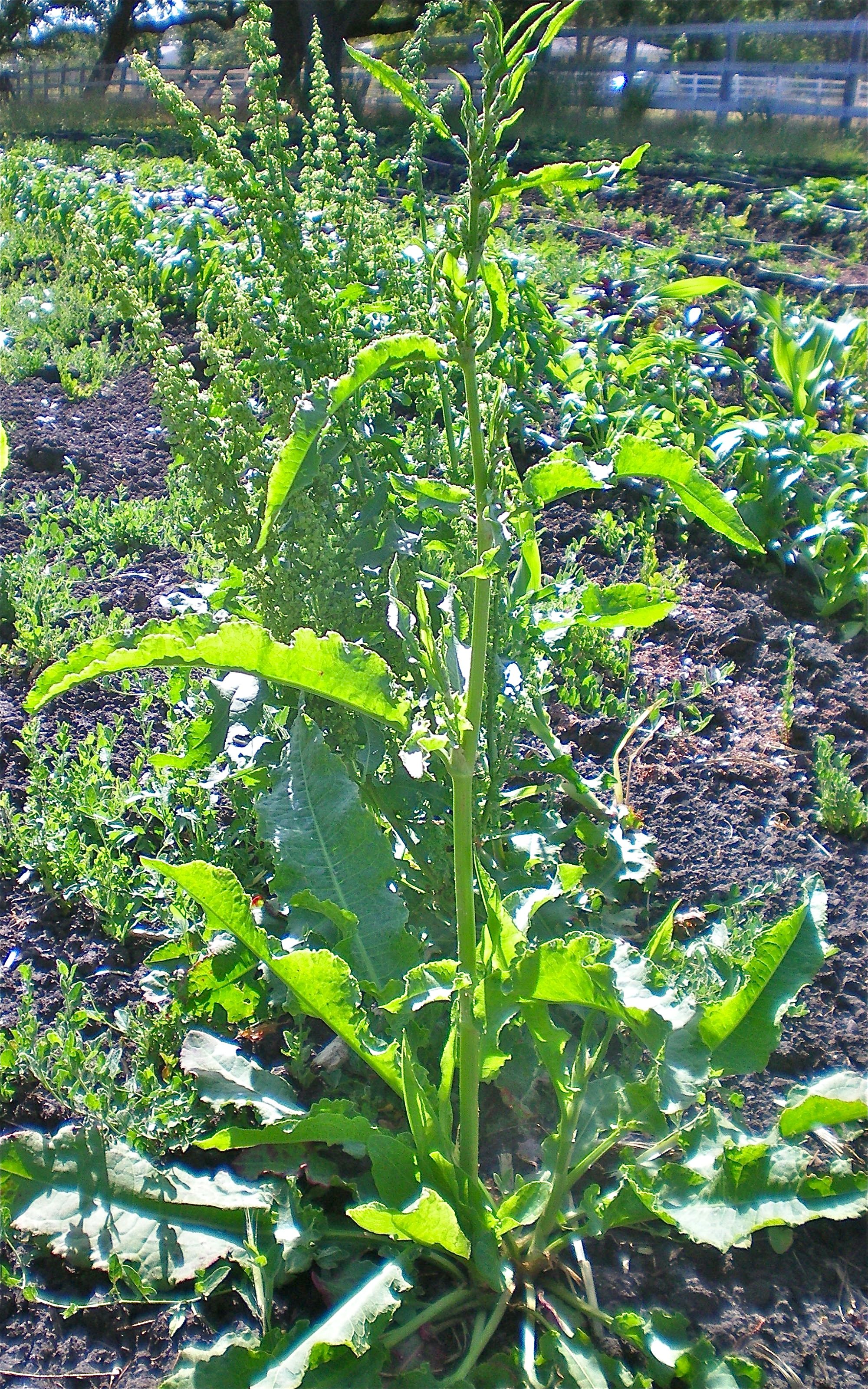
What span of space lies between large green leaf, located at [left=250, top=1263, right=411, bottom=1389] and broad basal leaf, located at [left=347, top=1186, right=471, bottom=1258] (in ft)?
0.29

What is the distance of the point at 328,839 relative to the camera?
1756mm

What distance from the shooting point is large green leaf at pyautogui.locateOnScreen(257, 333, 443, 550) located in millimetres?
1235

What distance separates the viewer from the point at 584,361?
431 centimetres

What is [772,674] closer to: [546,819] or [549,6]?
[546,819]

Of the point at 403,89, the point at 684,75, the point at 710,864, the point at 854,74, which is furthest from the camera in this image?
the point at 684,75

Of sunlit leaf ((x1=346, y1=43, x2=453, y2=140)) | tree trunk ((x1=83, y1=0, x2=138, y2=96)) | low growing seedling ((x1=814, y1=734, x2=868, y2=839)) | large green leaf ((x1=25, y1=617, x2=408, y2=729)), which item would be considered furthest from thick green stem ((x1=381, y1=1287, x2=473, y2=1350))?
tree trunk ((x1=83, y1=0, x2=138, y2=96))

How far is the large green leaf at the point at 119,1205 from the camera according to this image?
5.00 ft

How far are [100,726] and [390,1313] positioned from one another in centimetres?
165

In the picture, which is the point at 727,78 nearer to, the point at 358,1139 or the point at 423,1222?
the point at 358,1139

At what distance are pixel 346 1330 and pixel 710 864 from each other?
132 centimetres

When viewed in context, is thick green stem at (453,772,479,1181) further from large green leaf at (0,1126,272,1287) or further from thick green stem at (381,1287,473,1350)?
large green leaf at (0,1126,272,1287)

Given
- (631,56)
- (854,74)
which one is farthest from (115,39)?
(854,74)

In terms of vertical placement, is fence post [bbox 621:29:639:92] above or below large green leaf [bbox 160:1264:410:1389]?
above

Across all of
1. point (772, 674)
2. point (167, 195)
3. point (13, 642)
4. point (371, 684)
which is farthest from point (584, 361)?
point (167, 195)
